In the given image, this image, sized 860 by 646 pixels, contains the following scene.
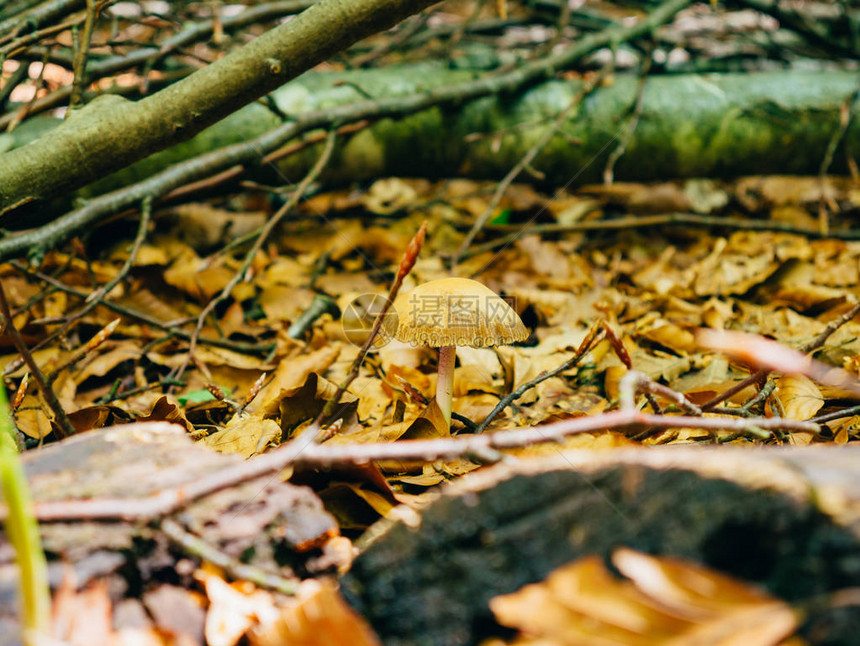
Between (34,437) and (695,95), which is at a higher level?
(695,95)

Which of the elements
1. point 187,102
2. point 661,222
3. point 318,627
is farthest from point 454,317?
point 661,222

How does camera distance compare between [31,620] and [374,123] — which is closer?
[31,620]

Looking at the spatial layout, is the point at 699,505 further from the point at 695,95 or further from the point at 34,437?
the point at 695,95

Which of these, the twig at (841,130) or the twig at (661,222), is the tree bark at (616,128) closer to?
the twig at (841,130)

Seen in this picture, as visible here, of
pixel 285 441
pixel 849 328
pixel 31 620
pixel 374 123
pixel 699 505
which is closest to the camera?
pixel 31 620

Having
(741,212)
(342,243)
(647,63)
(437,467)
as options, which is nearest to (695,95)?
(647,63)

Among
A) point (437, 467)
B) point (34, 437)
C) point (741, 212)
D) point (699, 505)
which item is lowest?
point (741, 212)

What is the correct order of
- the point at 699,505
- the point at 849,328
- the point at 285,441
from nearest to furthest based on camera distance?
the point at 699,505 → the point at 285,441 → the point at 849,328
